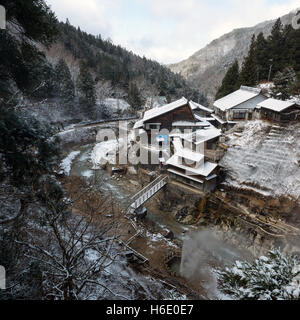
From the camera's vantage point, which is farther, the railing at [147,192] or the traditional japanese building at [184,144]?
the traditional japanese building at [184,144]

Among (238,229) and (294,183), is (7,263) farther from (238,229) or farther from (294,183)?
(294,183)

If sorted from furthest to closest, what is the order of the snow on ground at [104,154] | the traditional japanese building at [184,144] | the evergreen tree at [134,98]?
the evergreen tree at [134,98]
the snow on ground at [104,154]
the traditional japanese building at [184,144]

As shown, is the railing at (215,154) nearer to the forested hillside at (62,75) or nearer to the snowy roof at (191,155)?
the snowy roof at (191,155)

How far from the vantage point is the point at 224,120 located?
102 feet

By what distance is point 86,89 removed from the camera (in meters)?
43.7

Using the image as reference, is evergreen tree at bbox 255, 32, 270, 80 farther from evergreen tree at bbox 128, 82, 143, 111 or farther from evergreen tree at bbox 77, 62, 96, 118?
evergreen tree at bbox 77, 62, 96, 118

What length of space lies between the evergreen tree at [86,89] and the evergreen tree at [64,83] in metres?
2.86

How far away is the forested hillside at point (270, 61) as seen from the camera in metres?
35.4

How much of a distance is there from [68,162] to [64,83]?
69.2 feet

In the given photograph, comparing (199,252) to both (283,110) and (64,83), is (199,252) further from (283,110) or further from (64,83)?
(64,83)

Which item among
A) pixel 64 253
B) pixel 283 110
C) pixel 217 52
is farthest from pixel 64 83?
pixel 217 52

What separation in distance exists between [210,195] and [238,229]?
13.1 feet

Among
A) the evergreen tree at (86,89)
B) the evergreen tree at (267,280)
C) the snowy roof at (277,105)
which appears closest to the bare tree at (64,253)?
the evergreen tree at (267,280)
